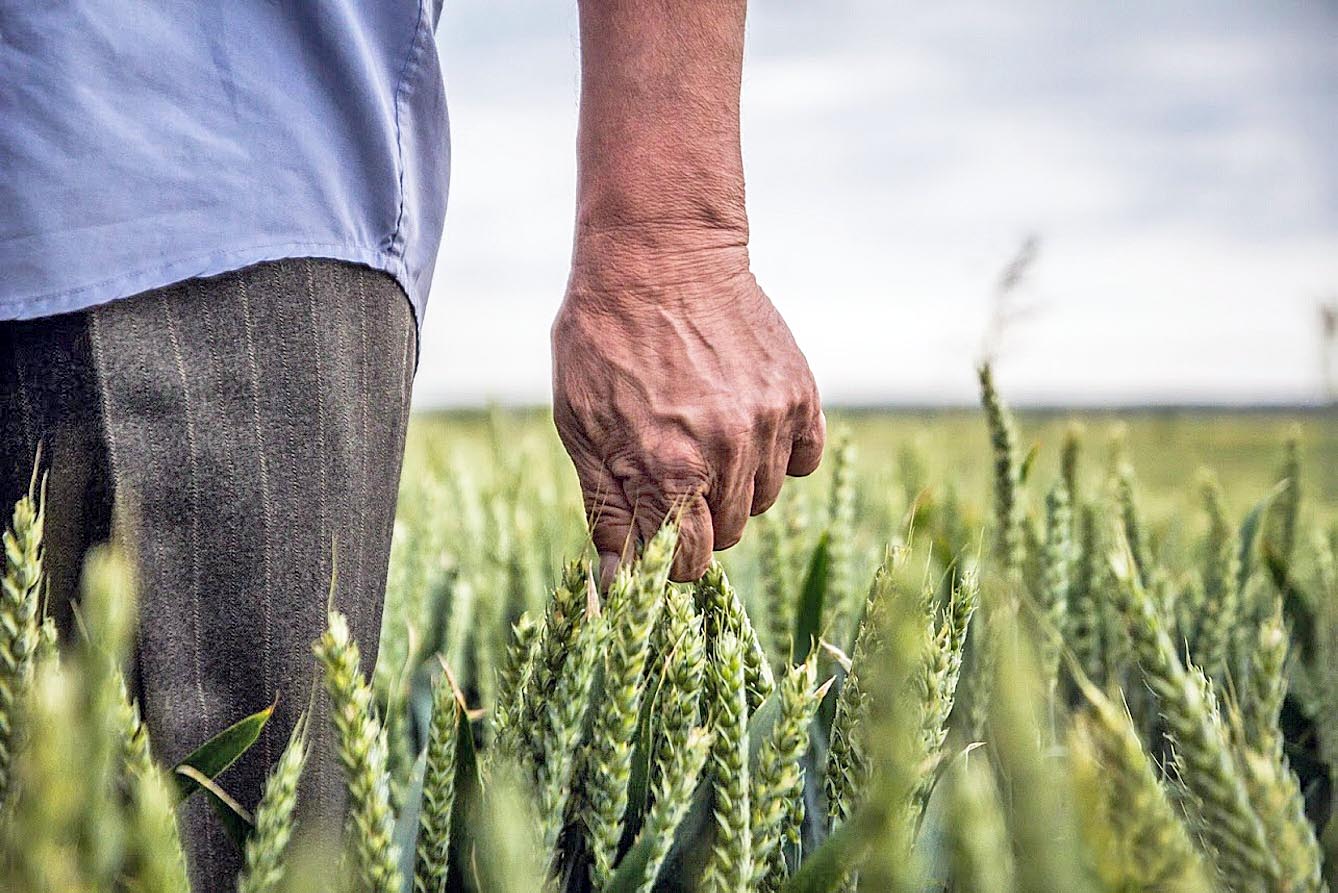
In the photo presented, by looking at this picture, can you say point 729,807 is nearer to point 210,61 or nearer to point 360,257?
point 360,257

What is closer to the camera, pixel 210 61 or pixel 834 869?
pixel 834 869

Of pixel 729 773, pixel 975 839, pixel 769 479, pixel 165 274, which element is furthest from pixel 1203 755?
pixel 165 274

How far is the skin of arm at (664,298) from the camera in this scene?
2.39ft

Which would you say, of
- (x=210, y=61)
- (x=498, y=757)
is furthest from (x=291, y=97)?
(x=498, y=757)

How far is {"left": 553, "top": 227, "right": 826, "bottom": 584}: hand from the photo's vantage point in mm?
732

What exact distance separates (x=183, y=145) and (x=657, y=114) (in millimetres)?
295

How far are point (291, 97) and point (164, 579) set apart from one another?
0.96 feet

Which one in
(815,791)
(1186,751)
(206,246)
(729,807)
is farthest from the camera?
(815,791)

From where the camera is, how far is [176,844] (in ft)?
1.32

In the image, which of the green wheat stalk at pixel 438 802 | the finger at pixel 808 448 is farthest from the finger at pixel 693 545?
the green wheat stalk at pixel 438 802

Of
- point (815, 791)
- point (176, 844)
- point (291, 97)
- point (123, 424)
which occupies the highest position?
A: point (291, 97)

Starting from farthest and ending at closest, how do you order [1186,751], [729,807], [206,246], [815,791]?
[815,791], [206,246], [729,807], [1186,751]

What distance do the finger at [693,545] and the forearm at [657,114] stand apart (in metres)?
0.18

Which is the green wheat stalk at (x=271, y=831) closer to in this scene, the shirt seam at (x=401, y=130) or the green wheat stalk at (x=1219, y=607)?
the shirt seam at (x=401, y=130)
